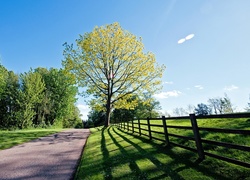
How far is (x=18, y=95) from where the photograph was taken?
38.1 meters

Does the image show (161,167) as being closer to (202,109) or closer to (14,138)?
(14,138)

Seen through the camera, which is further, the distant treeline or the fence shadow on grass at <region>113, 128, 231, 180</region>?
the distant treeline

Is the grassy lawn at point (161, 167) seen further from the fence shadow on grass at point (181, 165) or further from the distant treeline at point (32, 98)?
the distant treeline at point (32, 98)

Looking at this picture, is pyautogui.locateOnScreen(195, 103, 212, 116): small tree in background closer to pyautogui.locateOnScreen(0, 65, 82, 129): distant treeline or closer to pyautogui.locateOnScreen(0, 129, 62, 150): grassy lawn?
pyautogui.locateOnScreen(0, 65, 82, 129): distant treeline

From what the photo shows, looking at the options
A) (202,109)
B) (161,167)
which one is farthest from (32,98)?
(202,109)

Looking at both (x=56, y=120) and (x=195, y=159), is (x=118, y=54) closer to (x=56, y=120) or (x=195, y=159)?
(x=195, y=159)

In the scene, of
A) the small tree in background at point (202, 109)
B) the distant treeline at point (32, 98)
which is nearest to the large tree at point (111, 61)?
the distant treeline at point (32, 98)

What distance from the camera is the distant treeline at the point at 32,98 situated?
121ft

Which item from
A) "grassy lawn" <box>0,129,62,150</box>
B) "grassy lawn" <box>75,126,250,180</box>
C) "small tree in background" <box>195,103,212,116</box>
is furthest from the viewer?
"small tree in background" <box>195,103,212,116</box>

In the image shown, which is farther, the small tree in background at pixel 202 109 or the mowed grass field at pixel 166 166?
the small tree in background at pixel 202 109

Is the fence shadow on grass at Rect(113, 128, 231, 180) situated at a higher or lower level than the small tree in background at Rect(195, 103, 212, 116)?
lower

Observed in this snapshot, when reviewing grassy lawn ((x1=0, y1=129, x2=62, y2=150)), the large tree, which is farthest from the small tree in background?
grassy lawn ((x1=0, y1=129, x2=62, y2=150))

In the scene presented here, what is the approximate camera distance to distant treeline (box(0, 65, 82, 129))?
3688 centimetres

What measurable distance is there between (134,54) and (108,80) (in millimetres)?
4555
